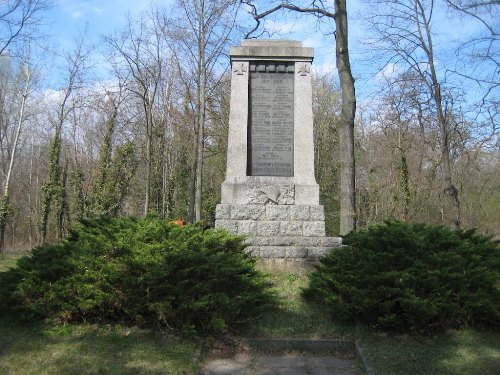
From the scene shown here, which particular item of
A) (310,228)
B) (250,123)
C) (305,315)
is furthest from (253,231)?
(305,315)

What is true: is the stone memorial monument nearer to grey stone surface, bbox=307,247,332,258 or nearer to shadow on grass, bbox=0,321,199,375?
grey stone surface, bbox=307,247,332,258

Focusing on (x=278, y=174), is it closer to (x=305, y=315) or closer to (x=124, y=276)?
(x=305, y=315)

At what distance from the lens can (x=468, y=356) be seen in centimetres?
454

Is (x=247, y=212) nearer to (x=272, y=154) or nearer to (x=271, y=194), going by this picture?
(x=271, y=194)

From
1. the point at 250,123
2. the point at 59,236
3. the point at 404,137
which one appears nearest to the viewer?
the point at 250,123

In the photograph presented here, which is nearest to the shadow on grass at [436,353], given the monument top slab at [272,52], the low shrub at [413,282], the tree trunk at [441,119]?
the low shrub at [413,282]

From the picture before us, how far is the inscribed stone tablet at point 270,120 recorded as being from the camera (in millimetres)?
8359

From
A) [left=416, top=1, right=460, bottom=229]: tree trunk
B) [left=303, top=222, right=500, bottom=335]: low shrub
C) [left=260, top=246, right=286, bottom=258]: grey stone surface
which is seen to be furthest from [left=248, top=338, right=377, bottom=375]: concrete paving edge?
[left=416, top=1, right=460, bottom=229]: tree trunk

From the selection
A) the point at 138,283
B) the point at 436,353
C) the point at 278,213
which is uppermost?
the point at 278,213

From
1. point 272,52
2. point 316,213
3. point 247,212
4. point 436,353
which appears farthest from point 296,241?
point 272,52

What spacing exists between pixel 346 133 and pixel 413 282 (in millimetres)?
6518

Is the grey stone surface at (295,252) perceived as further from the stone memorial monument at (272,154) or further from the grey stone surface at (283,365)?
the grey stone surface at (283,365)

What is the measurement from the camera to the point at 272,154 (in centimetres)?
838

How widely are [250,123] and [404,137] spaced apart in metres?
23.0
